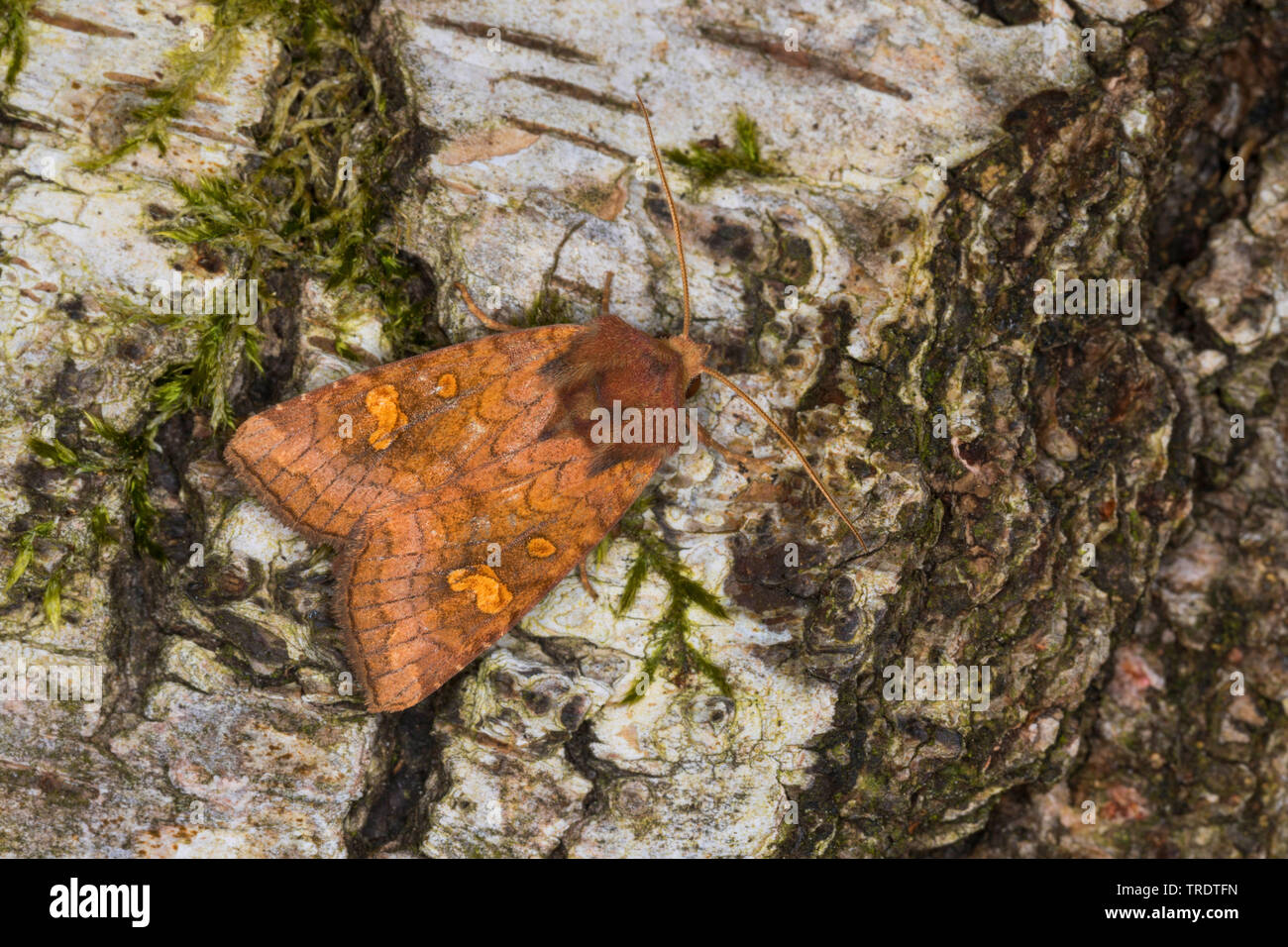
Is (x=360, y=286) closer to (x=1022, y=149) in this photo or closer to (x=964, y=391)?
(x=964, y=391)

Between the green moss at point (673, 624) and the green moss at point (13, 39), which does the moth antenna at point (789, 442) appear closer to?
the green moss at point (673, 624)
